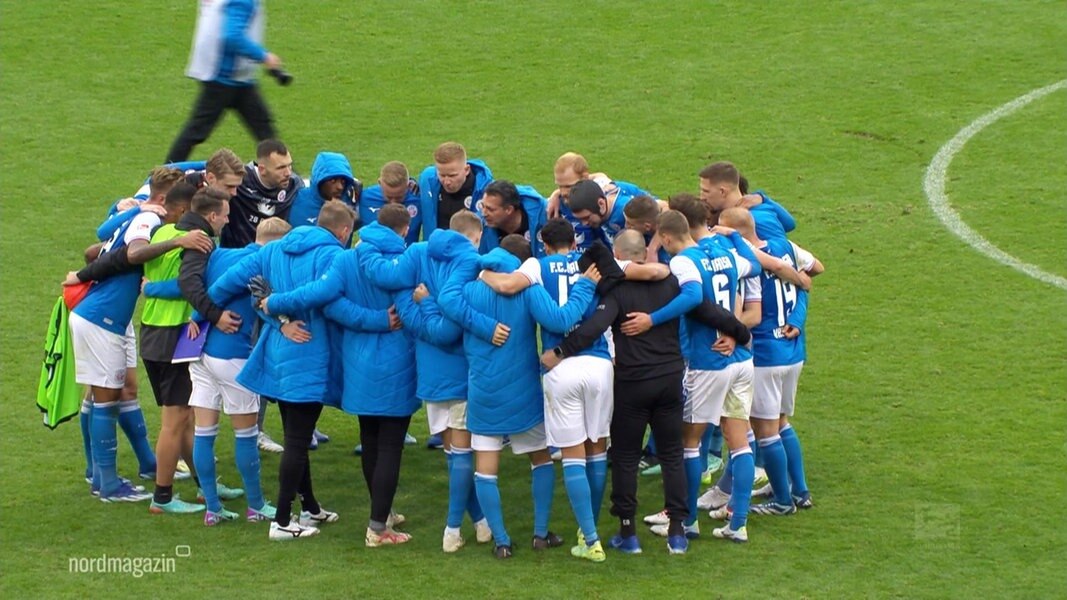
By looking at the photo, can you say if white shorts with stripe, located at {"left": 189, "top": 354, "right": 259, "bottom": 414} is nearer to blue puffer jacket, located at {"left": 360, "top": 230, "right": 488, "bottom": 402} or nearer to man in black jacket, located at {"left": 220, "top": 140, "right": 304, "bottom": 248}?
blue puffer jacket, located at {"left": 360, "top": 230, "right": 488, "bottom": 402}

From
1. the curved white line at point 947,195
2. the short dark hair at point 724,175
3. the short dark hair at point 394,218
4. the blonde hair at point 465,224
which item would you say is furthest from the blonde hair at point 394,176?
the curved white line at point 947,195

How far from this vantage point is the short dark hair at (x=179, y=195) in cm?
915

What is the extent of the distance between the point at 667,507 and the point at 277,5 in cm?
1184

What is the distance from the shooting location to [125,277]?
30.5ft

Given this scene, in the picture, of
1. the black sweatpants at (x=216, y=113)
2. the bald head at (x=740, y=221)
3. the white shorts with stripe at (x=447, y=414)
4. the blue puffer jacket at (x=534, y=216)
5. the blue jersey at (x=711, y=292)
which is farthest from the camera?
the black sweatpants at (x=216, y=113)

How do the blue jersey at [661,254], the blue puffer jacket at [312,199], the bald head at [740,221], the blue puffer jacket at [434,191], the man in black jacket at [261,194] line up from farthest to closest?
the blue puffer jacket at [434,191]
the blue puffer jacket at [312,199]
the man in black jacket at [261,194]
the blue jersey at [661,254]
the bald head at [740,221]

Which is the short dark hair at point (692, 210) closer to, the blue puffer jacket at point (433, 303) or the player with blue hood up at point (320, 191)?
the blue puffer jacket at point (433, 303)

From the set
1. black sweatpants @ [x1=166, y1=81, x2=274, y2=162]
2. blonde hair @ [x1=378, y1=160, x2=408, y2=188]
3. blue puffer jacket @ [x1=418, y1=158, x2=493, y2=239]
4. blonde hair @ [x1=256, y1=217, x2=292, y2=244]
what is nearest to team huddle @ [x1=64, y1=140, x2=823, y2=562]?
blonde hair @ [x1=256, y1=217, x2=292, y2=244]

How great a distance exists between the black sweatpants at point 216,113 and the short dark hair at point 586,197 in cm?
388

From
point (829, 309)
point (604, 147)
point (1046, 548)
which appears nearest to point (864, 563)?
point (1046, 548)

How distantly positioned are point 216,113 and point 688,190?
15.1ft

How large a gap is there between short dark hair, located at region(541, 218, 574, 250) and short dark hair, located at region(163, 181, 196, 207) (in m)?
2.26

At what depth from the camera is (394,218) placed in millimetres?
8602

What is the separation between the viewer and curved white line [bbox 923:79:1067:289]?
510 inches
